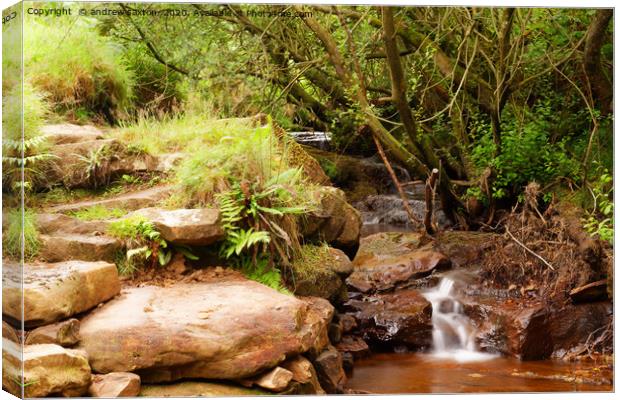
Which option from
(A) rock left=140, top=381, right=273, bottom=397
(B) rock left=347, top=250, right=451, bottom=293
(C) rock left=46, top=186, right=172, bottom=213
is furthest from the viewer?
(B) rock left=347, top=250, right=451, bottom=293

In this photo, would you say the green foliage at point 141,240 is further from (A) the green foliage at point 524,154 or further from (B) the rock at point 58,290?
(A) the green foliage at point 524,154

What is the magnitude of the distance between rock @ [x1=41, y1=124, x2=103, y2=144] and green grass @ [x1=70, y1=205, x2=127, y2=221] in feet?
1.44

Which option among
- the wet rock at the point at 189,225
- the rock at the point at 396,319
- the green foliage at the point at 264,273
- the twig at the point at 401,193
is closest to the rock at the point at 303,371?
the green foliage at the point at 264,273

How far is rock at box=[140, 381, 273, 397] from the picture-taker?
13.1 feet

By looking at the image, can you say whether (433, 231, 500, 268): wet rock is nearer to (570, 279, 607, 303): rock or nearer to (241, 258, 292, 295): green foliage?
(570, 279, 607, 303): rock

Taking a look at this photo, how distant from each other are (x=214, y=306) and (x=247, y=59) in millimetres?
2164

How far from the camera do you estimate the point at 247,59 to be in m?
5.73

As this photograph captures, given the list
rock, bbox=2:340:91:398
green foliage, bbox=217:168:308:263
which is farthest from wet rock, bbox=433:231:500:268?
rock, bbox=2:340:91:398

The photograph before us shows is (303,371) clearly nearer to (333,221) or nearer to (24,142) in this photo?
(333,221)

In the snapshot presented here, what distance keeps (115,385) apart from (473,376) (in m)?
2.26

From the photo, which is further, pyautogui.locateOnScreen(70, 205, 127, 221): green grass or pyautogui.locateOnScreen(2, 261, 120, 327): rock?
pyautogui.locateOnScreen(70, 205, 127, 221): green grass

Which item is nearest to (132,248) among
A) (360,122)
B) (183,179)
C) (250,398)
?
(183,179)

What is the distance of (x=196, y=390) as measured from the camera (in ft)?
13.2

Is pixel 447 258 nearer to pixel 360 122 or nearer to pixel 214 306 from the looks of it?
pixel 360 122
